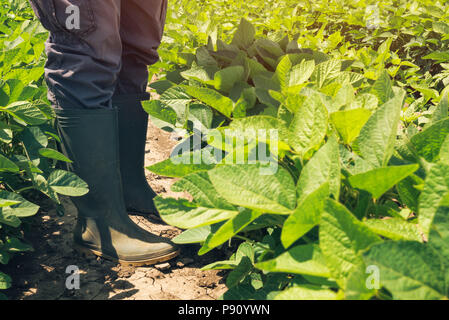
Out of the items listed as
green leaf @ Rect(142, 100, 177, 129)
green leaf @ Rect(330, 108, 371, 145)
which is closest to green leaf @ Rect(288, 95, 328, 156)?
green leaf @ Rect(330, 108, 371, 145)

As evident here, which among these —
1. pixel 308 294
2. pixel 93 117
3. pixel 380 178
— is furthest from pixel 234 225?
pixel 93 117

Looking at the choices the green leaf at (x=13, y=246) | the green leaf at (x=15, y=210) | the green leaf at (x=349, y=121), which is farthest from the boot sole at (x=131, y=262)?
the green leaf at (x=349, y=121)

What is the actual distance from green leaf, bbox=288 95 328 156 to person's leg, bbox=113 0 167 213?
1.47 meters

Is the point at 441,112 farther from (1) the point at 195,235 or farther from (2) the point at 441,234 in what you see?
(1) the point at 195,235

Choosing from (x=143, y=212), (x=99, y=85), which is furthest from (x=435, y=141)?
(x=143, y=212)

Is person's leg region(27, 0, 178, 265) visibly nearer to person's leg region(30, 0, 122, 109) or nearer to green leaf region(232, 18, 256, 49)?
person's leg region(30, 0, 122, 109)

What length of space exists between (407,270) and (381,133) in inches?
13.8

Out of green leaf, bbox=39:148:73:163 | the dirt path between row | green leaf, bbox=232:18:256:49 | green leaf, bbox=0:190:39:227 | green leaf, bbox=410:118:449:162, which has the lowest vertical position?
the dirt path between row

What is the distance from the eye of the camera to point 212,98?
1.41m

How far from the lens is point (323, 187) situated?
76 cm

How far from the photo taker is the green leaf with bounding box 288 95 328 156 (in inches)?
37.6

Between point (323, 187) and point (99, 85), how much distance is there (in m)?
1.39

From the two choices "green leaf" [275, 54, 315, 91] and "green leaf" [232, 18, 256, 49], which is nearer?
"green leaf" [275, 54, 315, 91]

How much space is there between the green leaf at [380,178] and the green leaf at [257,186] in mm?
141
